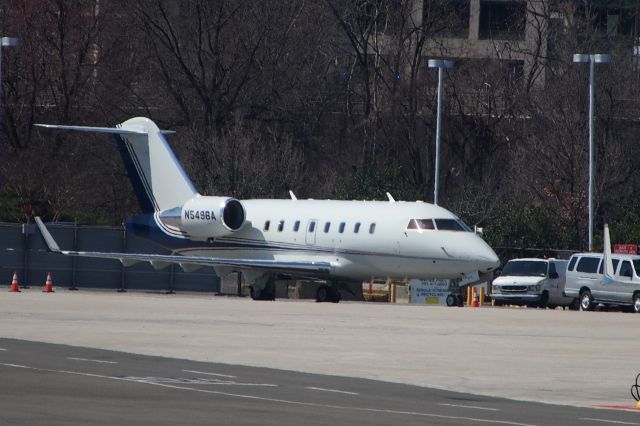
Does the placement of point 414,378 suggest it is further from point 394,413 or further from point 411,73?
point 411,73

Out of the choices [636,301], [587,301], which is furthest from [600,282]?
[636,301]

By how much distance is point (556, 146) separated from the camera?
61156mm

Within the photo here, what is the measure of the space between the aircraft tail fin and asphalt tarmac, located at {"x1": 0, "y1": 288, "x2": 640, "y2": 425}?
13303 mm

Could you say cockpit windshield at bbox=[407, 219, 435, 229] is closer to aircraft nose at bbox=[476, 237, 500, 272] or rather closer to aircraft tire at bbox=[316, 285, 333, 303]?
aircraft nose at bbox=[476, 237, 500, 272]

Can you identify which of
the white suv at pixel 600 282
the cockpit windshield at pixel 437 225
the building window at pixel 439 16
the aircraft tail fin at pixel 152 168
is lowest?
the white suv at pixel 600 282

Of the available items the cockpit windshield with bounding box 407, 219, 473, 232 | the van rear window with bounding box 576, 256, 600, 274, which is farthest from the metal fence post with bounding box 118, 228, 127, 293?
the van rear window with bounding box 576, 256, 600, 274

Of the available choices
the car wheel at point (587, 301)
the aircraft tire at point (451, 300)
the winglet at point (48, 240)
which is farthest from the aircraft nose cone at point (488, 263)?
Result: the winglet at point (48, 240)

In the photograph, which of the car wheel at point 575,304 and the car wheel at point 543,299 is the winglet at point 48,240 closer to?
the car wheel at point 543,299

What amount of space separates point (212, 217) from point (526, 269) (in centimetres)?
988

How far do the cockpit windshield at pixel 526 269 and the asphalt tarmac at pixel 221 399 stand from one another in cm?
2871

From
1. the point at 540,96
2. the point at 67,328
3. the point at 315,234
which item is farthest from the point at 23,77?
the point at 67,328

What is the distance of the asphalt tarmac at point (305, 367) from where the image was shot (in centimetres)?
1525

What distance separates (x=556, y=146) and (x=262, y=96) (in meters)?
13.2

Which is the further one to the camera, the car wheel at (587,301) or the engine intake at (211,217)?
the engine intake at (211,217)
